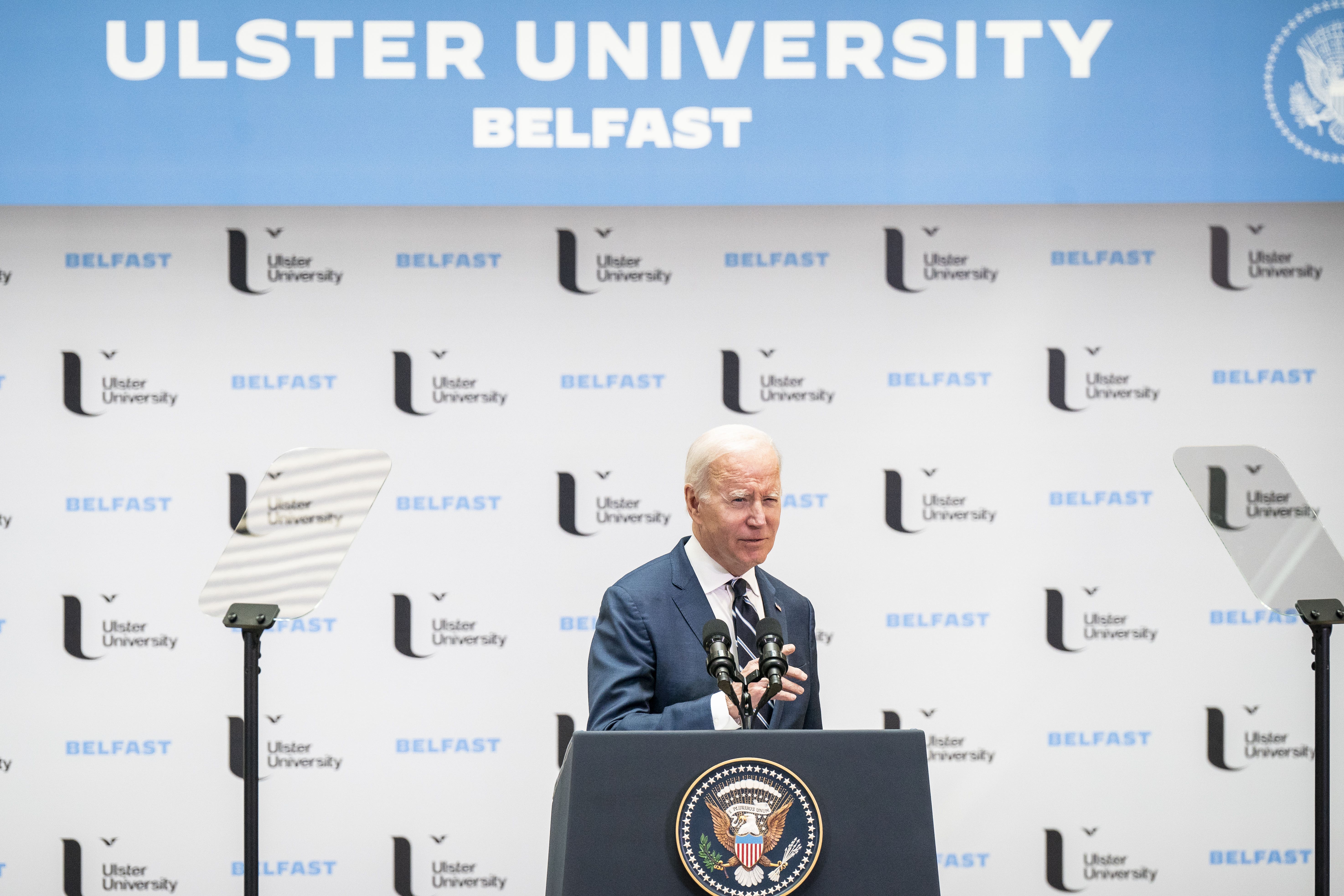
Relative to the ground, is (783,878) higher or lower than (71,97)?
lower

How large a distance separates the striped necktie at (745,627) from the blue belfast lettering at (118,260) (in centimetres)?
226

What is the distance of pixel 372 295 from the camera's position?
3.25m

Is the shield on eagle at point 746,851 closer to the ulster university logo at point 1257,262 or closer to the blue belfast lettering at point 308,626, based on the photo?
the blue belfast lettering at point 308,626

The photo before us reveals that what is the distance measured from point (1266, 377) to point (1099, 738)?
1273 mm

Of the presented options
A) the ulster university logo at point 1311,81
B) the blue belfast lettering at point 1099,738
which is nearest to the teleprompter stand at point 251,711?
the blue belfast lettering at point 1099,738

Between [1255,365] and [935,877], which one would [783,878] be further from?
[1255,365]

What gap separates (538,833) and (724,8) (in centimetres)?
259

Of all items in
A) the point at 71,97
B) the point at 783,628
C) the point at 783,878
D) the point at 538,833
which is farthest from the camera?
the point at 538,833

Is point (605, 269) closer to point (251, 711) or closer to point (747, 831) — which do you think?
point (251, 711)

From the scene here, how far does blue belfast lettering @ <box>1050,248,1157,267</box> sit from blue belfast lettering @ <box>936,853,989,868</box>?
189cm

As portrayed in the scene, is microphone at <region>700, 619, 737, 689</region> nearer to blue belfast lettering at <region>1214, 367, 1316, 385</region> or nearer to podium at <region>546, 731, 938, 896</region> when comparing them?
podium at <region>546, 731, 938, 896</region>

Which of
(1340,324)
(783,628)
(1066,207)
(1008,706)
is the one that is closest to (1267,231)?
(1340,324)

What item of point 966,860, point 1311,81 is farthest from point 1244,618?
point 1311,81

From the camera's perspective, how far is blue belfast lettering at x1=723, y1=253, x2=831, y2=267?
325cm
